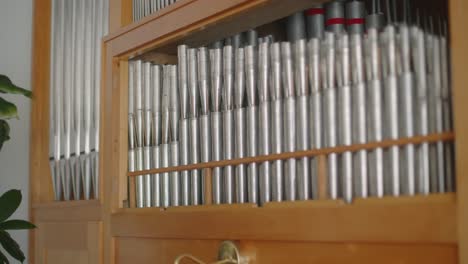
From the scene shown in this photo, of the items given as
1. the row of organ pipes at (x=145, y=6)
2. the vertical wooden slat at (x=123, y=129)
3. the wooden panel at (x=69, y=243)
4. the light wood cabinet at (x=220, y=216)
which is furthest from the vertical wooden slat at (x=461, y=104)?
the wooden panel at (x=69, y=243)

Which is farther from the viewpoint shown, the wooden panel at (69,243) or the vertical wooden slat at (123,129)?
the wooden panel at (69,243)

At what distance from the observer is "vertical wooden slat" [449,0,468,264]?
897 millimetres

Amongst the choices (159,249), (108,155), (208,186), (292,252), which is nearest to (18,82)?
(108,155)

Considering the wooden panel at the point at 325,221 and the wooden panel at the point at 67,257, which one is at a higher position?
the wooden panel at the point at 325,221

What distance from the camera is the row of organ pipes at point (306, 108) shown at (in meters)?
1.00

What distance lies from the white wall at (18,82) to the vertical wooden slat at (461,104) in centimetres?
179

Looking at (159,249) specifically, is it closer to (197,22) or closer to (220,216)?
(220,216)

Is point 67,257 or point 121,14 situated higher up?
point 121,14

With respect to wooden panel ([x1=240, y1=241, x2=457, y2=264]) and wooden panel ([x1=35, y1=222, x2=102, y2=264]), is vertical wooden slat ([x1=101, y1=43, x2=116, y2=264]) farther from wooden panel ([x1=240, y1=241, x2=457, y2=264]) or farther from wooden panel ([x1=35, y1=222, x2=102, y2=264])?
wooden panel ([x1=240, y1=241, x2=457, y2=264])

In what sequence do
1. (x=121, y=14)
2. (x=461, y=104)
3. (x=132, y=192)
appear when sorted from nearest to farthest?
(x=461, y=104), (x=132, y=192), (x=121, y=14)

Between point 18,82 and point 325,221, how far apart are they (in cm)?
170

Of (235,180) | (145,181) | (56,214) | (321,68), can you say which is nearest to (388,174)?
(321,68)

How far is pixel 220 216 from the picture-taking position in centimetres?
129

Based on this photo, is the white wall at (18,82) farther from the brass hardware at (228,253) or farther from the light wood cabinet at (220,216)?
the brass hardware at (228,253)
